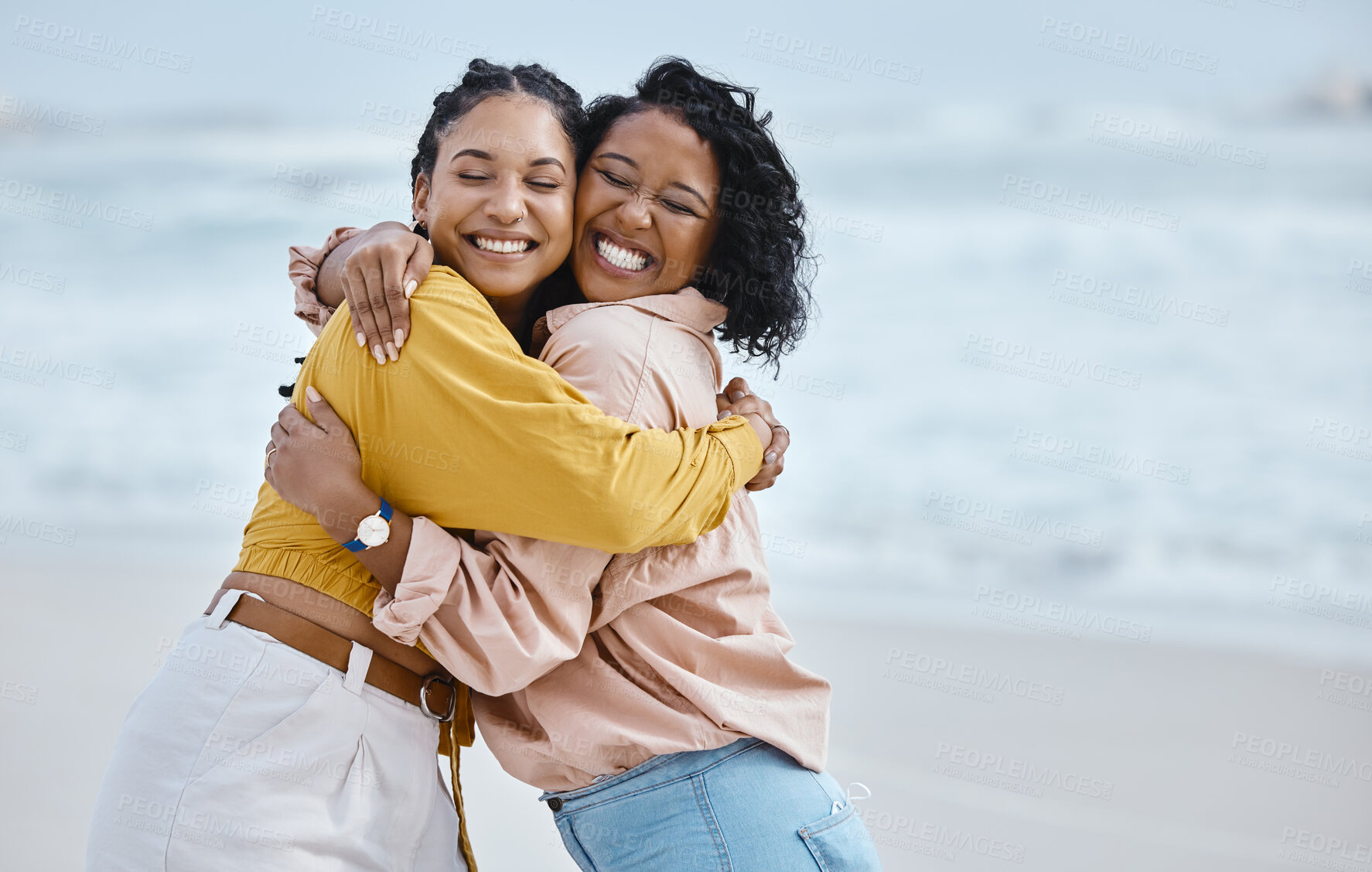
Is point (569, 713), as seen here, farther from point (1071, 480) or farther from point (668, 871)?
point (1071, 480)

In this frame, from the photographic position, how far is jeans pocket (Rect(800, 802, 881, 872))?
145cm

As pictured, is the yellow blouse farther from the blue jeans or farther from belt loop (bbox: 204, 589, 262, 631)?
the blue jeans

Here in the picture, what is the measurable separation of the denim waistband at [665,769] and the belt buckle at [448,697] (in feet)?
0.77

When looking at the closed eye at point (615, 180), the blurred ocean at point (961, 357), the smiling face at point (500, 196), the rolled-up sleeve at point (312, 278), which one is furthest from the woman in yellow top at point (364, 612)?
the blurred ocean at point (961, 357)

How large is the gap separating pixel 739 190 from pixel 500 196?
16.9 inches

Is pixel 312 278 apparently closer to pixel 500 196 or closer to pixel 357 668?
pixel 500 196

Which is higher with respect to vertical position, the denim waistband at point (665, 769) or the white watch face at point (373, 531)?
the white watch face at point (373, 531)

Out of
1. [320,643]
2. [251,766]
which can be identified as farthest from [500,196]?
[251,766]

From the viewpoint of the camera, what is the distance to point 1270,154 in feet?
25.7

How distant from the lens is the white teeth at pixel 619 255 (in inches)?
70.1

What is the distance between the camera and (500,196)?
1.61m

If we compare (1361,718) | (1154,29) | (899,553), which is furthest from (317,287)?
(1154,29)

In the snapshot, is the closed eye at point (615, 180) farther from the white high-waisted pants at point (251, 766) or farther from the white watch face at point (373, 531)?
the white high-waisted pants at point (251, 766)

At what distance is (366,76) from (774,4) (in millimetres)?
2951
